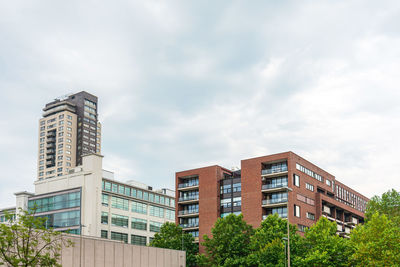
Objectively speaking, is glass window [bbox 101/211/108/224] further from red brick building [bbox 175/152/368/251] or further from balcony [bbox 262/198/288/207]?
balcony [bbox 262/198/288/207]

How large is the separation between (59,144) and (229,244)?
122281 millimetres

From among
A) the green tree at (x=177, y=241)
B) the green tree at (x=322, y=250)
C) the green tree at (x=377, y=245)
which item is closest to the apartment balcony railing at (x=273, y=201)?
the green tree at (x=177, y=241)

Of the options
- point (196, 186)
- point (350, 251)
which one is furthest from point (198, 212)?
point (350, 251)

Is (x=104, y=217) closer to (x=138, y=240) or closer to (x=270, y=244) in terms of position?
(x=138, y=240)

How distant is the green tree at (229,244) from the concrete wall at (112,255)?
2196cm

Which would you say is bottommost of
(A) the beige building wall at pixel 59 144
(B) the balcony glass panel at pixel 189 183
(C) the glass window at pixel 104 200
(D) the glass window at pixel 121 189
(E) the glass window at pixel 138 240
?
(E) the glass window at pixel 138 240

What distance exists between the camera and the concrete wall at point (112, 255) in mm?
38000

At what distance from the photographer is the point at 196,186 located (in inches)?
3917

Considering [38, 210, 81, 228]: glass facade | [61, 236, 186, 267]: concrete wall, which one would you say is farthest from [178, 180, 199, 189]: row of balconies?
[61, 236, 186, 267]: concrete wall

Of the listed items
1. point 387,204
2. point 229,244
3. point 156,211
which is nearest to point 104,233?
point 156,211

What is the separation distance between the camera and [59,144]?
181m

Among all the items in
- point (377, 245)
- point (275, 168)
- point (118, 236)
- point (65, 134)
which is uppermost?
point (65, 134)

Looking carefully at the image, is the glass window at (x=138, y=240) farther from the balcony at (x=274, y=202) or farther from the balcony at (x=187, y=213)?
the balcony at (x=274, y=202)

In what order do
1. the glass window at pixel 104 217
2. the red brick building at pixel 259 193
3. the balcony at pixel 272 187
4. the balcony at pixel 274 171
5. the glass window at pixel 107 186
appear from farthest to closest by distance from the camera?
the glass window at pixel 107 186
the glass window at pixel 104 217
the balcony at pixel 274 171
the red brick building at pixel 259 193
the balcony at pixel 272 187
